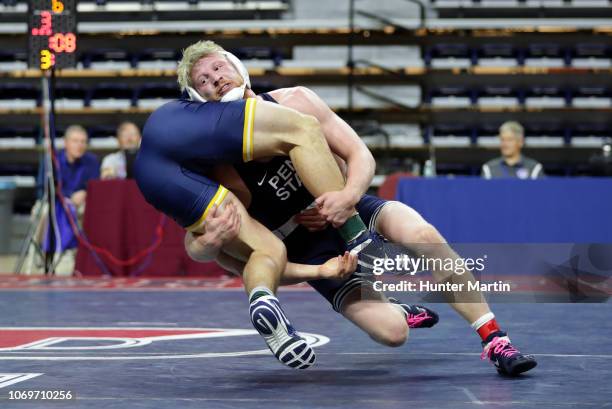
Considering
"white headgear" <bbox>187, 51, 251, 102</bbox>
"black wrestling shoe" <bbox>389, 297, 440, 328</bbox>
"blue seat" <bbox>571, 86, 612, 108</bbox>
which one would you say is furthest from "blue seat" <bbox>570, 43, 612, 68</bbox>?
"white headgear" <bbox>187, 51, 251, 102</bbox>

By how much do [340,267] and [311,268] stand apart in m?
0.12

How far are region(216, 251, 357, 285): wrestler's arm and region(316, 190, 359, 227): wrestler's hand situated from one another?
0.34 ft

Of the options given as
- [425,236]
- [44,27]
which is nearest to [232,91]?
[425,236]

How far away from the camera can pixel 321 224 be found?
10.5ft

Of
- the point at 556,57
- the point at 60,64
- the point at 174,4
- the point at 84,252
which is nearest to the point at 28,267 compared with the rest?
the point at 84,252

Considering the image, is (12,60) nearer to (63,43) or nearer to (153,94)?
(153,94)

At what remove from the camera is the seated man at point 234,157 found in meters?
2.92

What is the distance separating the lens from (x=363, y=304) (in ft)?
11.0

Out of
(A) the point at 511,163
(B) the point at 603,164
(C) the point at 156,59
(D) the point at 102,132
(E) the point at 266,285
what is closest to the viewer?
(E) the point at 266,285

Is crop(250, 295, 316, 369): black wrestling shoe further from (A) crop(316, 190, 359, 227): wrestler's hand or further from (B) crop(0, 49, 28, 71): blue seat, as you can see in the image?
(B) crop(0, 49, 28, 71): blue seat

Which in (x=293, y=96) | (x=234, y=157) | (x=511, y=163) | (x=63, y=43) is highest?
(x=293, y=96)

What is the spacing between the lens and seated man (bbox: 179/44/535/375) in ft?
9.93

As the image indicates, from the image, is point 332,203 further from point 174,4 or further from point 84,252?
point 174,4

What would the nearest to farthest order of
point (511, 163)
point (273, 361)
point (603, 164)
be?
point (273, 361), point (511, 163), point (603, 164)
